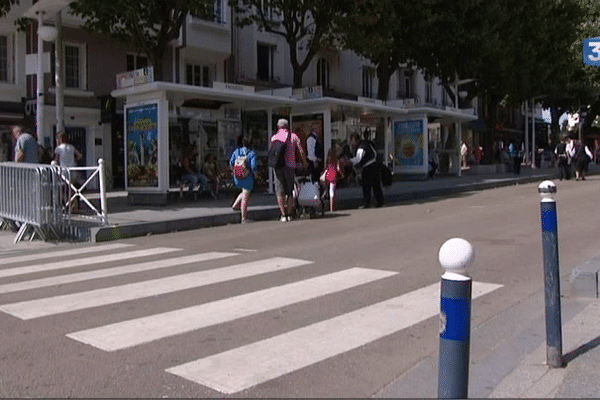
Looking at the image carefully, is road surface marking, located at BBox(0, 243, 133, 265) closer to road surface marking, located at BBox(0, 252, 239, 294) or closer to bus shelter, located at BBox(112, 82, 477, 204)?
road surface marking, located at BBox(0, 252, 239, 294)

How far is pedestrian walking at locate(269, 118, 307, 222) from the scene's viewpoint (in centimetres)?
1288

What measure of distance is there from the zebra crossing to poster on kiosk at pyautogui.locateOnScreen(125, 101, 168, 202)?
6620 mm

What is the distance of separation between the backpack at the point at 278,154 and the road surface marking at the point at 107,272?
391 cm

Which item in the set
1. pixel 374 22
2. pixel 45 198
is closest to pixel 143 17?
pixel 374 22

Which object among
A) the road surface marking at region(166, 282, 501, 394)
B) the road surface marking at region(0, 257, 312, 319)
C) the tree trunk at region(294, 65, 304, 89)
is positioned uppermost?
the tree trunk at region(294, 65, 304, 89)

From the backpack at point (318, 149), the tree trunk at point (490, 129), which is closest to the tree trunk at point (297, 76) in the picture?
the backpack at point (318, 149)

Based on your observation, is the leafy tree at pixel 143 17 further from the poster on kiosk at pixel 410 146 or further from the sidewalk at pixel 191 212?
the poster on kiosk at pixel 410 146

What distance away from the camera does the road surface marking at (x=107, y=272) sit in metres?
7.20

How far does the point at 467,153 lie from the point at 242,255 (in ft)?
103

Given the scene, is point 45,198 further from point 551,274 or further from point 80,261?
point 551,274

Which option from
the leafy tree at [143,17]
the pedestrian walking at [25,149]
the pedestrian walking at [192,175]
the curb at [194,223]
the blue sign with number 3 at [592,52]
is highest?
the leafy tree at [143,17]

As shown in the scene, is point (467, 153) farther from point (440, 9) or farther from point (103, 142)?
point (103, 142)

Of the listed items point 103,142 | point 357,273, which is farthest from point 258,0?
point 357,273

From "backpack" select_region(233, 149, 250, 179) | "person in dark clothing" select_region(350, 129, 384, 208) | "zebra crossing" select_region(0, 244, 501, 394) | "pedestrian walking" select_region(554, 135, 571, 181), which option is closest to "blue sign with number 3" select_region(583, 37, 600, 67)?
"zebra crossing" select_region(0, 244, 501, 394)
